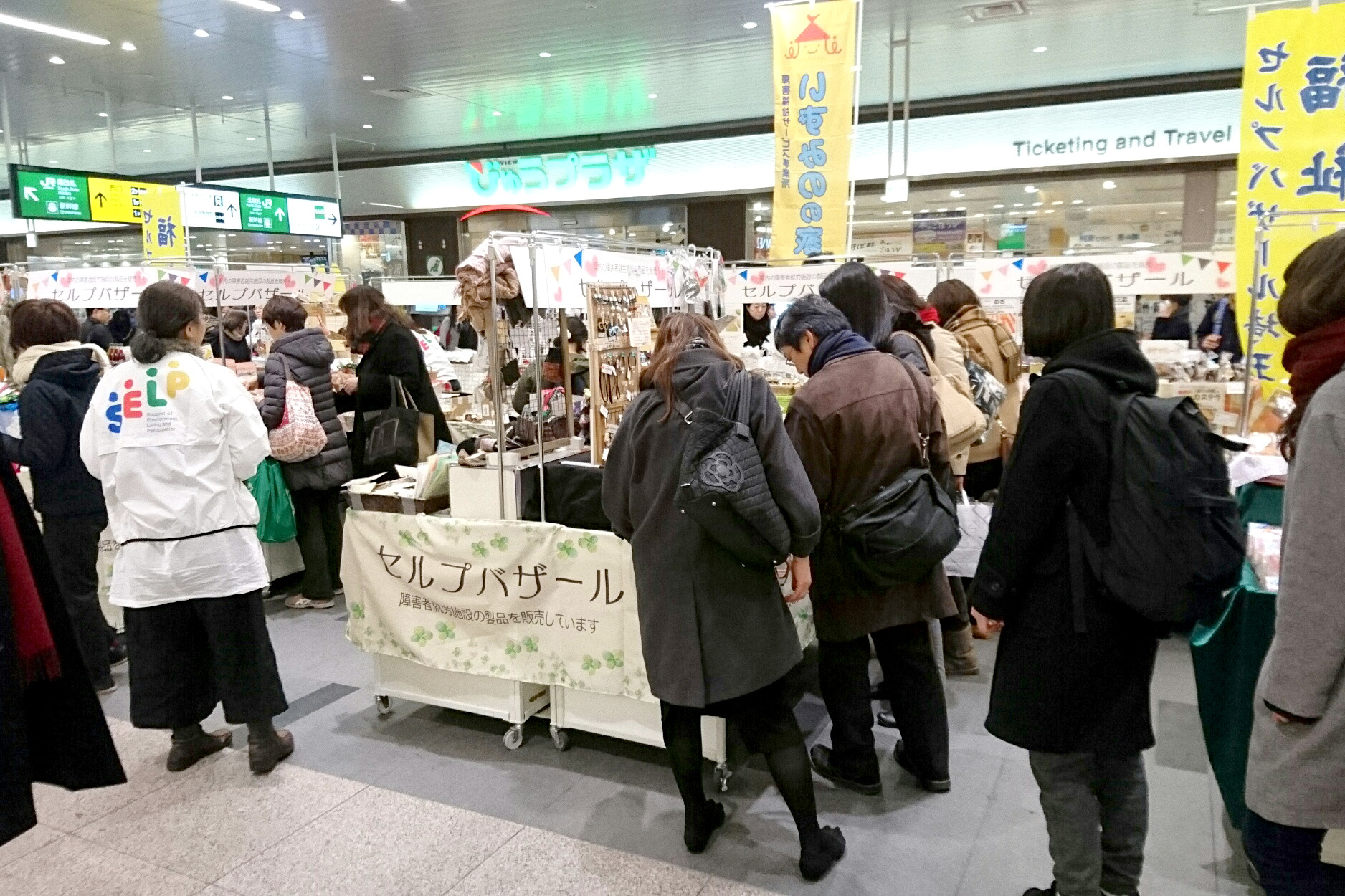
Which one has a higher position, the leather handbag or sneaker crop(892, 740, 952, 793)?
the leather handbag

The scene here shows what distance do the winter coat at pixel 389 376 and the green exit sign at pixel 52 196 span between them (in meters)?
6.46

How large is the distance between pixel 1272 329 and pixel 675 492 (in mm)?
3136

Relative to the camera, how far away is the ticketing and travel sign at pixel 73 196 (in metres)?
8.77

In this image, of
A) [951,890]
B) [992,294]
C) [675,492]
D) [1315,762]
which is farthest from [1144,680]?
[992,294]

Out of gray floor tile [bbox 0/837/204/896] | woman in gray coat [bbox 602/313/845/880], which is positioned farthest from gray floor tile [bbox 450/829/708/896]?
gray floor tile [bbox 0/837/204/896]

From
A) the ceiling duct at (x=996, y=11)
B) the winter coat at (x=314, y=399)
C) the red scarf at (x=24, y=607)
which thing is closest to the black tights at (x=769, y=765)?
the red scarf at (x=24, y=607)

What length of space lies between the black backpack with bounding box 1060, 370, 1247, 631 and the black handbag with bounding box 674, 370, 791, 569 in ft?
2.49

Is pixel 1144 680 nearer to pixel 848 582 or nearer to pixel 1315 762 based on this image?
pixel 1315 762

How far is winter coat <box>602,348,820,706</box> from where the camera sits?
226 centimetres

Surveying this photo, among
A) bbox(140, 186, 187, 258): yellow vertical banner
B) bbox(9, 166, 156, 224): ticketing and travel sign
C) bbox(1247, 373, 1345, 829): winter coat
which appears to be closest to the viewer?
bbox(1247, 373, 1345, 829): winter coat

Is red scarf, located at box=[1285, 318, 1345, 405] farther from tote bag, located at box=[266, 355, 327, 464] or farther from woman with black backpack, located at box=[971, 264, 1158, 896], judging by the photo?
tote bag, located at box=[266, 355, 327, 464]

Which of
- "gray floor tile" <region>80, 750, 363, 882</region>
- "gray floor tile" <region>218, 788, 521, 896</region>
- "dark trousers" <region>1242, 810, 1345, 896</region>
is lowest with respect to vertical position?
"gray floor tile" <region>80, 750, 363, 882</region>

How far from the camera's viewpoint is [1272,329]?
12.8 feet

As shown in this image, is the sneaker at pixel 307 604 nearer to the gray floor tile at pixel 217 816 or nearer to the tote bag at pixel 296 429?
the tote bag at pixel 296 429
